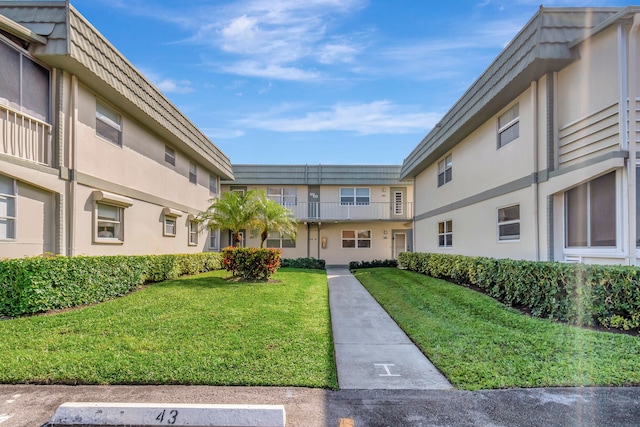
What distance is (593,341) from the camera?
5.44 metres

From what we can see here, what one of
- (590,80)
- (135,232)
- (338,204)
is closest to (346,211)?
(338,204)

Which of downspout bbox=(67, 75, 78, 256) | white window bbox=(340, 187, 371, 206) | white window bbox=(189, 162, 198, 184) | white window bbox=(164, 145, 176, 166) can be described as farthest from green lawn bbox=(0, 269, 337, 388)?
white window bbox=(340, 187, 371, 206)

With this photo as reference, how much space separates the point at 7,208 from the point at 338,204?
672 inches

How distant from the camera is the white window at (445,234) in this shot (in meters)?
14.8

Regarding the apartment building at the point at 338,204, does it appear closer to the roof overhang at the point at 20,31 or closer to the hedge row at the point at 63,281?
the hedge row at the point at 63,281

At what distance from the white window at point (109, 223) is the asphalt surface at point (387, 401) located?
255 inches

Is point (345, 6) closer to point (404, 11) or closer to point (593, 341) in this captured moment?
point (404, 11)

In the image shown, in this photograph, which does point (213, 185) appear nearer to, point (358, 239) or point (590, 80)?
point (358, 239)

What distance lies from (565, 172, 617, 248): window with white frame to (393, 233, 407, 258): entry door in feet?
50.2

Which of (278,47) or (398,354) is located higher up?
(278,47)

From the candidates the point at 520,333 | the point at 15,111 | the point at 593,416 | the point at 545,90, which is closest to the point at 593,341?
the point at 520,333

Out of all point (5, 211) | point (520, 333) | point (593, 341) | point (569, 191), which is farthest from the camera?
point (569, 191)

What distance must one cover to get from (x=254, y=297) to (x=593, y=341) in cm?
696

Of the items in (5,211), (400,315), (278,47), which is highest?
(278,47)
